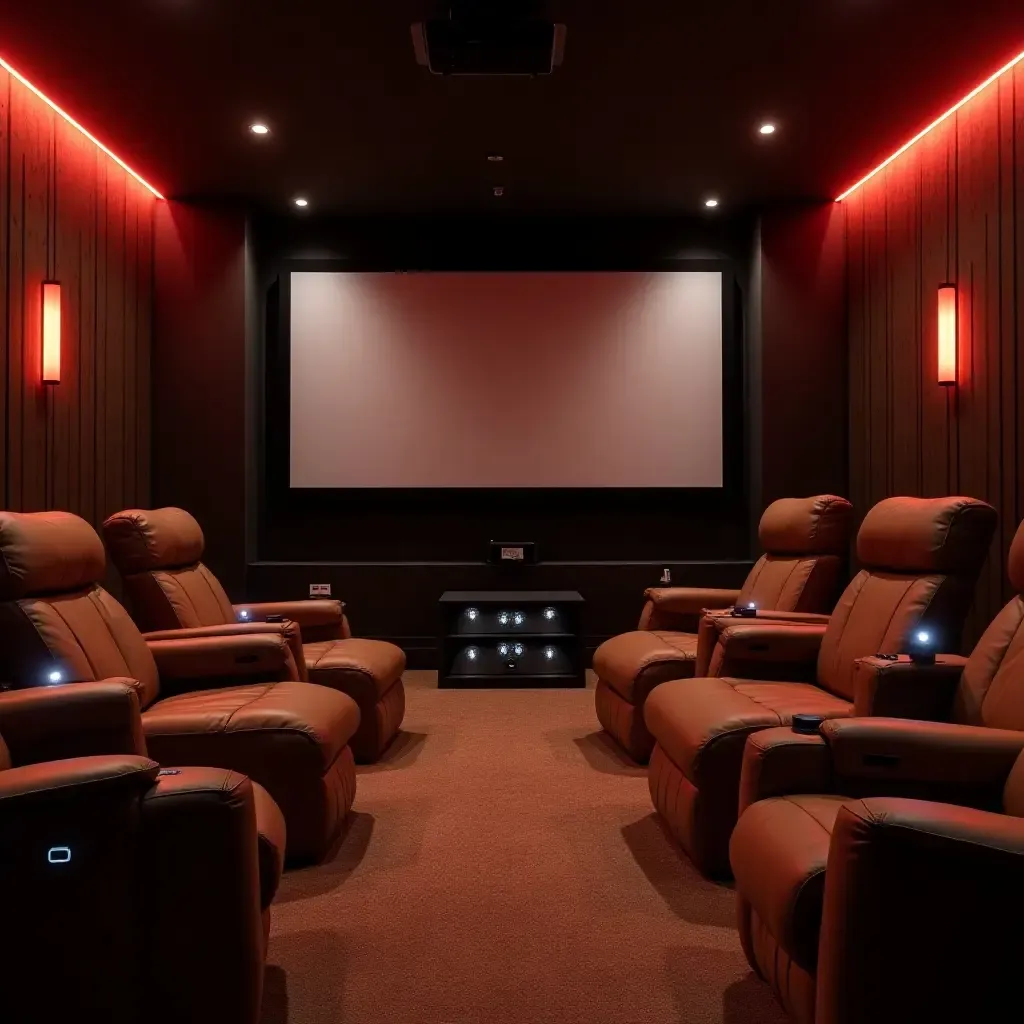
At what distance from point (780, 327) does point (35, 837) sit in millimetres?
5059

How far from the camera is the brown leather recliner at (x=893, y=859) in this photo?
50.7 inches

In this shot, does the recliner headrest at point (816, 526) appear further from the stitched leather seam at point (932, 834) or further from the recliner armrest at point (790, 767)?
the stitched leather seam at point (932, 834)

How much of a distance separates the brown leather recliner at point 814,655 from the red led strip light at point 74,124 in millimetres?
3694

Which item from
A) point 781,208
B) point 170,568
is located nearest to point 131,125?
point 170,568

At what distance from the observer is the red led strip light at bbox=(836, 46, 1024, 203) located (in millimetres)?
3818

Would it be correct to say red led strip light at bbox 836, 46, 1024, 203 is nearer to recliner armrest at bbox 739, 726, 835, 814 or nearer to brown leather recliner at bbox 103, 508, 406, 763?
recliner armrest at bbox 739, 726, 835, 814

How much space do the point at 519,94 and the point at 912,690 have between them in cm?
314

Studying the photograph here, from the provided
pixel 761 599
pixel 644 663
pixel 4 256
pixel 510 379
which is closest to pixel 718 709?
pixel 644 663

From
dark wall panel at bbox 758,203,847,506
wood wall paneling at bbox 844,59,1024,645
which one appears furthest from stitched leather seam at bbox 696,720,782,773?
dark wall panel at bbox 758,203,847,506

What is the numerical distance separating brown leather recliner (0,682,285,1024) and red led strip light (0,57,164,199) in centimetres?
356

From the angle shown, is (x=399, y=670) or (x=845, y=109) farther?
(x=845, y=109)

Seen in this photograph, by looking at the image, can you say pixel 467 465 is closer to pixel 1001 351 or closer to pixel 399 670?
pixel 399 670

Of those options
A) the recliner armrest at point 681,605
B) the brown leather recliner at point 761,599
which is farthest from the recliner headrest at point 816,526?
the recliner armrest at point 681,605

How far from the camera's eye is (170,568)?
11.5ft
